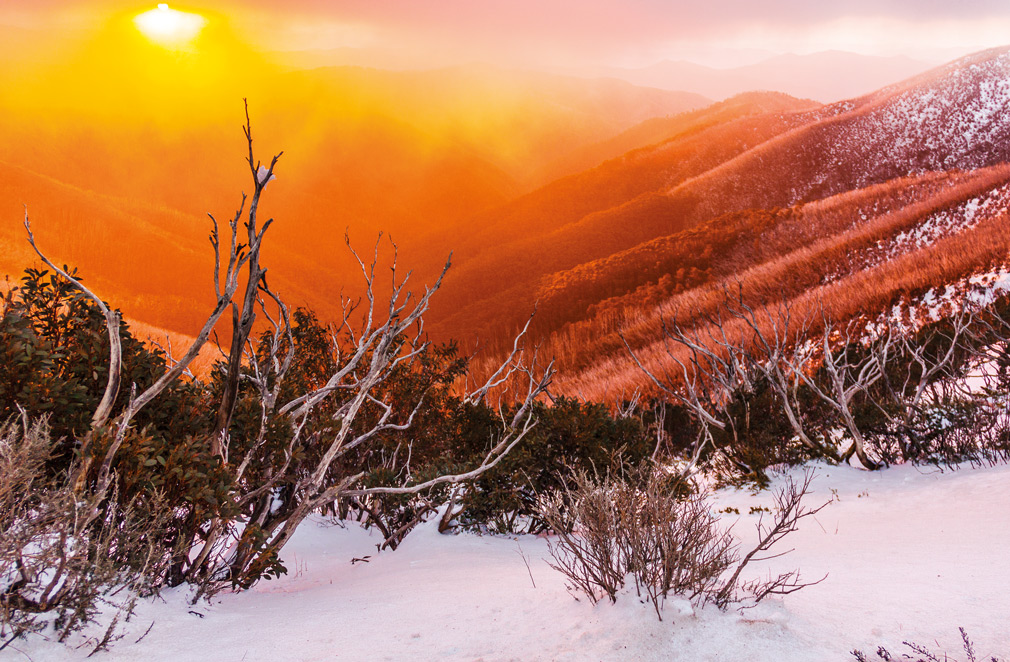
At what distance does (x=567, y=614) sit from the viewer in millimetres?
3162

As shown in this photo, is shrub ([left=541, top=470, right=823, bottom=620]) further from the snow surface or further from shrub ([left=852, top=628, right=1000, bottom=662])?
shrub ([left=852, top=628, right=1000, bottom=662])

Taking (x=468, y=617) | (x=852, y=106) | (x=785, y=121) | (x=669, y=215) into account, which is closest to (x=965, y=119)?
(x=852, y=106)

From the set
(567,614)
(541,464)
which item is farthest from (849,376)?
(567,614)

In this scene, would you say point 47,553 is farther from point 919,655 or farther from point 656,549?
point 919,655

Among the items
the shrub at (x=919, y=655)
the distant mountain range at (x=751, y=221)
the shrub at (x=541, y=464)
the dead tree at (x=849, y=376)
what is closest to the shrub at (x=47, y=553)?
the shrub at (x=919, y=655)

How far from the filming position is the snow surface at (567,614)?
2.69 metres

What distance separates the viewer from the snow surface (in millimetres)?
2688

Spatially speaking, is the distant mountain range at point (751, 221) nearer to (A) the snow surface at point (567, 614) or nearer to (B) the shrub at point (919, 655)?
(A) the snow surface at point (567, 614)

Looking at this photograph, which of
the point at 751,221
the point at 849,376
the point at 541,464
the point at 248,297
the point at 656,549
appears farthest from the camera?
the point at 751,221

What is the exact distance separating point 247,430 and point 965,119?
173ft

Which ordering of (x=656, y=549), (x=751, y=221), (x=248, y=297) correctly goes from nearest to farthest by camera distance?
(x=656, y=549) → (x=248, y=297) → (x=751, y=221)

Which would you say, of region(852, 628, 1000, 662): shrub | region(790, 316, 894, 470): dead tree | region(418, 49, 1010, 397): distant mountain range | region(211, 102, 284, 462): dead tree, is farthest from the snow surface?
region(418, 49, 1010, 397): distant mountain range

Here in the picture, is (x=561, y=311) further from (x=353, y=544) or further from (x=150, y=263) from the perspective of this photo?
(x=150, y=263)

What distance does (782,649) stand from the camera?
262cm
